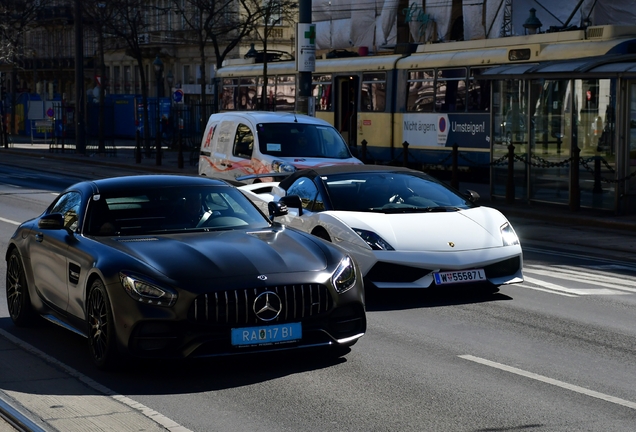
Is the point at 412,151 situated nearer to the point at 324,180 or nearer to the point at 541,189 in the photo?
the point at 541,189

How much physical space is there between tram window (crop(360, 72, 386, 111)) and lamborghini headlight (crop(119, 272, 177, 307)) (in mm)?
24631

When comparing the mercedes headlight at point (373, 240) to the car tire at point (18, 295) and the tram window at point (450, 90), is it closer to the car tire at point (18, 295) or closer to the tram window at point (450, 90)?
the car tire at point (18, 295)

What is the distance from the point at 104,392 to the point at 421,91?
2367 cm

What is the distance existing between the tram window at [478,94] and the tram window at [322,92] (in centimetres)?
707

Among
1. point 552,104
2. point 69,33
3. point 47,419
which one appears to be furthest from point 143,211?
point 69,33

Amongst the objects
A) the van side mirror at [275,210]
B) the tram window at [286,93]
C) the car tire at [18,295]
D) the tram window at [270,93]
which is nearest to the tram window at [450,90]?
the tram window at [286,93]

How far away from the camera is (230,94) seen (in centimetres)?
4128

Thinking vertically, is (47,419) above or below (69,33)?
below

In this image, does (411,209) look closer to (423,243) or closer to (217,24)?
(423,243)

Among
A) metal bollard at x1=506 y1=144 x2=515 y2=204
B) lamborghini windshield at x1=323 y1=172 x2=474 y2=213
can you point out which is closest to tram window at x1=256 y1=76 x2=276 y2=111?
metal bollard at x1=506 y1=144 x2=515 y2=204

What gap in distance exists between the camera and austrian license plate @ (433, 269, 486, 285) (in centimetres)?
1033

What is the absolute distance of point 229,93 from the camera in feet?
136

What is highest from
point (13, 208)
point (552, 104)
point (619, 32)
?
point (619, 32)

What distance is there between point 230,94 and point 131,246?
3372cm
